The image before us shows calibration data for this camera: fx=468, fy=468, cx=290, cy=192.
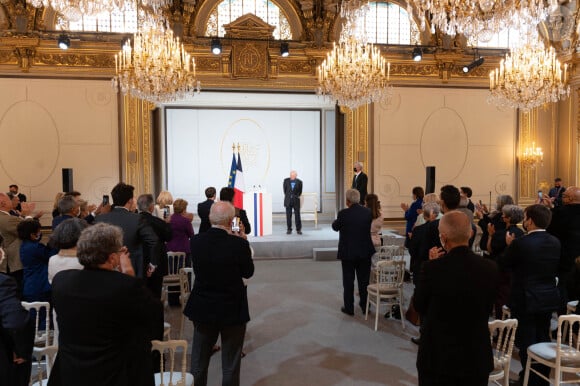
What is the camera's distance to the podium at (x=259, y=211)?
35.0 feet

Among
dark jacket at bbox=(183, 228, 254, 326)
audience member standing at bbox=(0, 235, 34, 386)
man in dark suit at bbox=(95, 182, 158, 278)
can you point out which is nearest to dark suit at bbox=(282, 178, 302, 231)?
man in dark suit at bbox=(95, 182, 158, 278)

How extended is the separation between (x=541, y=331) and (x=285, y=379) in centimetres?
227

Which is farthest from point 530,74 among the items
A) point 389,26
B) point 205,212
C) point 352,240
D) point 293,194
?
point 205,212

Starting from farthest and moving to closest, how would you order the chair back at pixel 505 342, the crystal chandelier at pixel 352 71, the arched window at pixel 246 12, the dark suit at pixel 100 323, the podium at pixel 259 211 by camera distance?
1. the arched window at pixel 246 12
2. the podium at pixel 259 211
3. the crystal chandelier at pixel 352 71
4. the chair back at pixel 505 342
5. the dark suit at pixel 100 323

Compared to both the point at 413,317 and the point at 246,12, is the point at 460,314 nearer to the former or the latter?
the point at 413,317

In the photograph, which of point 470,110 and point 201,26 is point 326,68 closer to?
point 201,26

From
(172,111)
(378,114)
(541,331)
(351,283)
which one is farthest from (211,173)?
(541,331)

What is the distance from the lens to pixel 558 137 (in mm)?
12875

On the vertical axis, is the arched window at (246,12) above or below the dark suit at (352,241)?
above

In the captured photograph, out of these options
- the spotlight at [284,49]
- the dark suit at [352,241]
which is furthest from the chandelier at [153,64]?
the dark suit at [352,241]

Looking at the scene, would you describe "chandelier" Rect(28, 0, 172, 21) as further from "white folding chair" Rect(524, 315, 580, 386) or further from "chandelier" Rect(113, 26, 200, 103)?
"white folding chair" Rect(524, 315, 580, 386)

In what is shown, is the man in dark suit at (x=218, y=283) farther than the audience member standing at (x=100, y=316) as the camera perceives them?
Yes

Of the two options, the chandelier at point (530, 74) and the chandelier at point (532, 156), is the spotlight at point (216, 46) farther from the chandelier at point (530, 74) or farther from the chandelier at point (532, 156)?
the chandelier at point (532, 156)

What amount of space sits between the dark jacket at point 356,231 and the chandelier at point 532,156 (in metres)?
8.48
